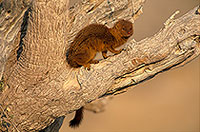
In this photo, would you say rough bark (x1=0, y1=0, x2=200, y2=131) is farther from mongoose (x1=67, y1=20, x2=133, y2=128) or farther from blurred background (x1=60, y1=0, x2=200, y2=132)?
blurred background (x1=60, y1=0, x2=200, y2=132)

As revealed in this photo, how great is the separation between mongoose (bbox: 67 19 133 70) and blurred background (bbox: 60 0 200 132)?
5108 millimetres

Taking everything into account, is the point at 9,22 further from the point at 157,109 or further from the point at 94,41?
the point at 157,109

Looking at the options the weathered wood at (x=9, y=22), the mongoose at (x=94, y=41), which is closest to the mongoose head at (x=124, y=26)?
the mongoose at (x=94, y=41)

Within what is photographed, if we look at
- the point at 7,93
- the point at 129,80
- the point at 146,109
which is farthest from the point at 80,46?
the point at 146,109

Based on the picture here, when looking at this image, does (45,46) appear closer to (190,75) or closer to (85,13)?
(85,13)

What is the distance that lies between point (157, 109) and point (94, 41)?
247 inches

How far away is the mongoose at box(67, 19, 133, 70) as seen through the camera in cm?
360

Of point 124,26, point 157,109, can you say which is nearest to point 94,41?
point 124,26

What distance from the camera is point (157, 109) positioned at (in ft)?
31.6

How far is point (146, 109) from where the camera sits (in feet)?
31.6

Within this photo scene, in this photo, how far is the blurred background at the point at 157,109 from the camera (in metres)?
9.20

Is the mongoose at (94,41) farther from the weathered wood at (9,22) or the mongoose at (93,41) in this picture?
the weathered wood at (9,22)

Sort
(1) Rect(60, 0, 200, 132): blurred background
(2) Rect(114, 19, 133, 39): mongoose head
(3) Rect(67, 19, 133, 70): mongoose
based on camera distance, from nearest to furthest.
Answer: (3) Rect(67, 19, 133, 70): mongoose → (2) Rect(114, 19, 133, 39): mongoose head → (1) Rect(60, 0, 200, 132): blurred background

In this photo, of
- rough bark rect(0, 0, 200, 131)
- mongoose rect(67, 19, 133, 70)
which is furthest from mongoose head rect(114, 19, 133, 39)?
rough bark rect(0, 0, 200, 131)
